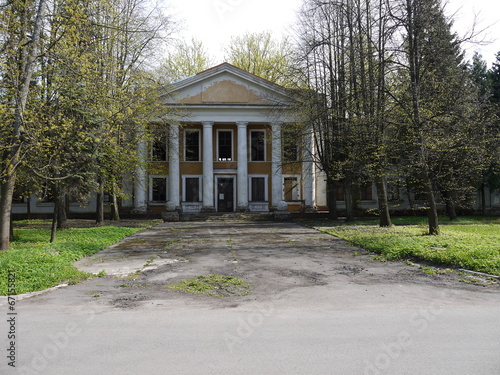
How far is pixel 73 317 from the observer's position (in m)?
5.93

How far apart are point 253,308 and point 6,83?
10.0 metres

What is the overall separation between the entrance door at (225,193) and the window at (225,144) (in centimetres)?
192

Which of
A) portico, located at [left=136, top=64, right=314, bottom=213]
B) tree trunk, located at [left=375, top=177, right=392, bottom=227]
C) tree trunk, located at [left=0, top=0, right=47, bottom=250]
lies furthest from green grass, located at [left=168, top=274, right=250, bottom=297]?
portico, located at [left=136, top=64, right=314, bottom=213]

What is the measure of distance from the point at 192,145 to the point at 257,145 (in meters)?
5.68

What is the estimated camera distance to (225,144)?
35875 millimetres

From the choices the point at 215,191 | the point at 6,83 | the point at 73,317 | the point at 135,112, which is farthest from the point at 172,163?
the point at 73,317

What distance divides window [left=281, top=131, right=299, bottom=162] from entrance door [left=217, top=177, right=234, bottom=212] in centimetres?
566

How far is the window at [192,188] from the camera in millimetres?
35156

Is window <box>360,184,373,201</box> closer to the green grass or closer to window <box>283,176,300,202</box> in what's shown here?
window <box>283,176,300,202</box>

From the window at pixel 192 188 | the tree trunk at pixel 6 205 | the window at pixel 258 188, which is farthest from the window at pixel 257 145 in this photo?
the tree trunk at pixel 6 205

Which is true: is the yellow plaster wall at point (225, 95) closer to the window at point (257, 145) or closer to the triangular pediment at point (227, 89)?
the triangular pediment at point (227, 89)

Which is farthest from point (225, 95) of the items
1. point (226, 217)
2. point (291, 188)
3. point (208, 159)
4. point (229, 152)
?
point (226, 217)

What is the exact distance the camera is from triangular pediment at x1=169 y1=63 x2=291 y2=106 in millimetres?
32844

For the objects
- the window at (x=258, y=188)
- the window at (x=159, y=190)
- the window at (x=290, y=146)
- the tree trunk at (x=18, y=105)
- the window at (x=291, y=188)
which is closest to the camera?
the tree trunk at (x=18, y=105)
